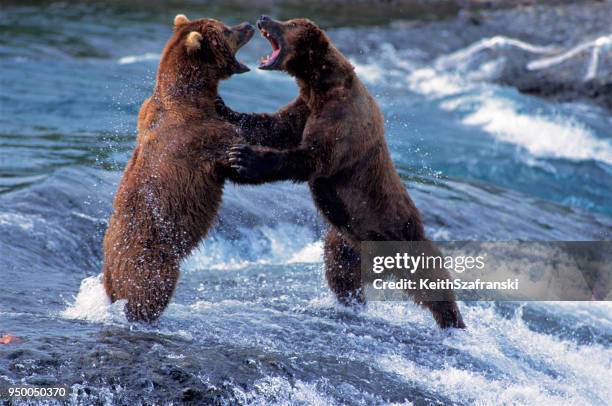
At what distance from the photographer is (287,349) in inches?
238

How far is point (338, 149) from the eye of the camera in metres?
6.28

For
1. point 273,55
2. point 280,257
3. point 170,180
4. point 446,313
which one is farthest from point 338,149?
point 280,257

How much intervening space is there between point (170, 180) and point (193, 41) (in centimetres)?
90

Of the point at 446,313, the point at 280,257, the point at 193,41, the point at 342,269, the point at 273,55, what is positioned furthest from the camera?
the point at 280,257

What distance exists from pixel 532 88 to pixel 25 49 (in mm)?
8711

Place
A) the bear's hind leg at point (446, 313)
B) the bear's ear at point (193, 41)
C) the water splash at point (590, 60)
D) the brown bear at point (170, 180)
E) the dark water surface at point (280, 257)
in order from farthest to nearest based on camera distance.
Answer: the water splash at point (590, 60)
the bear's hind leg at point (446, 313)
the bear's ear at point (193, 41)
the brown bear at point (170, 180)
the dark water surface at point (280, 257)

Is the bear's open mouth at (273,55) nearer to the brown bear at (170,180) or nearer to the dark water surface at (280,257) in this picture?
the brown bear at (170,180)

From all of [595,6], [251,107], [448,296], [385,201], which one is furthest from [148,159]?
[595,6]

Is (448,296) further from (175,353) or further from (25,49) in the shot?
(25,49)

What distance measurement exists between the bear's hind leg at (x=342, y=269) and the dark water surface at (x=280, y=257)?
0.15 metres

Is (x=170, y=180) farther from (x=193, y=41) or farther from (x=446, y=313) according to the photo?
(x=446, y=313)

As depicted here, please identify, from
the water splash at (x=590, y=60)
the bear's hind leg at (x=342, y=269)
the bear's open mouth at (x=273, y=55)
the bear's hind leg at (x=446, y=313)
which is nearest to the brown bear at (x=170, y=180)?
the bear's open mouth at (x=273, y=55)

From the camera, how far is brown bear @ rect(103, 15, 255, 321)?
233 inches

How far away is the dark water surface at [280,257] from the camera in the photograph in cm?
559
